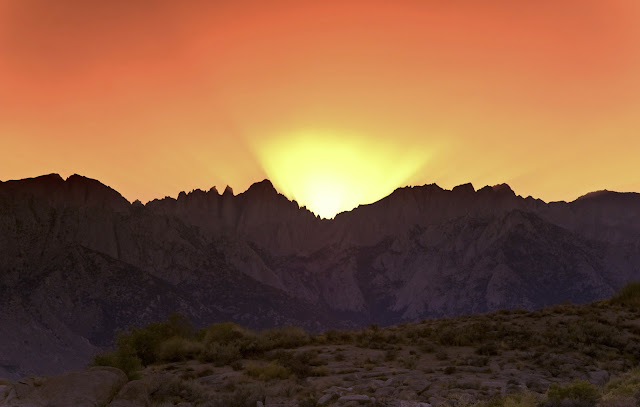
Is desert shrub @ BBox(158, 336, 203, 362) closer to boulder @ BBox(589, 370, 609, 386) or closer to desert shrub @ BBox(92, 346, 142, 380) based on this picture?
desert shrub @ BBox(92, 346, 142, 380)

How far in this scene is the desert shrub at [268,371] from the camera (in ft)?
98.3

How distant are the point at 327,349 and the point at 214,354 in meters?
6.12

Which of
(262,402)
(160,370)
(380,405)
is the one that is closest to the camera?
(380,405)

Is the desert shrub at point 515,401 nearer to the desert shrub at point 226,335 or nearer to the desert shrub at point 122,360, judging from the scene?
the desert shrub at point 122,360

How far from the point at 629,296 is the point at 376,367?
95.3 ft

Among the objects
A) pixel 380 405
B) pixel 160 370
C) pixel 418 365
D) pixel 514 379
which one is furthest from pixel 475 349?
pixel 160 370

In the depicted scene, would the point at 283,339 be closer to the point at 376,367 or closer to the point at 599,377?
the point at 376,367

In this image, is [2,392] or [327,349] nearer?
[2,392]

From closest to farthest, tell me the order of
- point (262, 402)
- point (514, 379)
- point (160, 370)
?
point (262, 402), point (514, 379), point (160, 370)

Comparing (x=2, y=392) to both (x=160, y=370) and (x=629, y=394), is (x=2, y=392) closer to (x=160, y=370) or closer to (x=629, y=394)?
(x=160, y=370)

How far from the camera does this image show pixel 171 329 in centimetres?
4512

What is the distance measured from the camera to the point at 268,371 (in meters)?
30.3

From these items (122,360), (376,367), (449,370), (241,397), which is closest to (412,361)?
(376,367)

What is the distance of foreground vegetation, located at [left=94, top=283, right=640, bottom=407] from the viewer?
25.1 m
